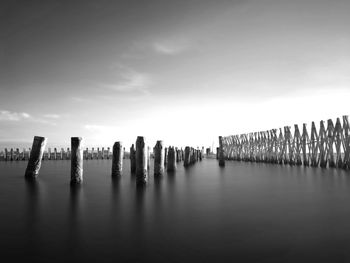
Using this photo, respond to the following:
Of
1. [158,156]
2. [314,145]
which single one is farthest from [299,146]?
[158,156]

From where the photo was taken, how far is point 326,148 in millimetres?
15758

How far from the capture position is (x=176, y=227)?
484 cm

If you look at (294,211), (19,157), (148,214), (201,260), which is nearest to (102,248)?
(201,260)

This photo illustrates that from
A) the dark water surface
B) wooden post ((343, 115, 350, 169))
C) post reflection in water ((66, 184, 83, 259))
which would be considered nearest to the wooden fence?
wooden post ((343, 115, 350, 169))

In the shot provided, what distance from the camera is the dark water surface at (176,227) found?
3.58 metres

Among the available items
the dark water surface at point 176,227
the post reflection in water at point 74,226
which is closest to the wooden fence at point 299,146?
A: the dark water surface at point 176,227

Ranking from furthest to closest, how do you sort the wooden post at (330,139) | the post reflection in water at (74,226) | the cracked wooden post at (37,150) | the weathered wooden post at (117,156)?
the wooden post at (330,139) → the weathered wooden post at (117,156) → the cracked wooden post at (37,150) → the post reflection in water at (74,226)

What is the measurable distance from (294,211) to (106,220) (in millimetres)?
3864

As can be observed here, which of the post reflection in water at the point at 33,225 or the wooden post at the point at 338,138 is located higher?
the wooden post at the point at 338,138

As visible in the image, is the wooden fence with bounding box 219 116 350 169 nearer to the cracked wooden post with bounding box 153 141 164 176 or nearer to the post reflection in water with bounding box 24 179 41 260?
the cracked wooden post with bounding box 153 141 164 176

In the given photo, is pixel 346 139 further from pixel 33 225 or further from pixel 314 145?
pixel 33 225

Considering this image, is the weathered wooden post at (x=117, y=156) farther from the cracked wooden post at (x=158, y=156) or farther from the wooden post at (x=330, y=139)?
the wooden post at (x=330, y=139)

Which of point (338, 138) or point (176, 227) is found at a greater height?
point (338, 138)

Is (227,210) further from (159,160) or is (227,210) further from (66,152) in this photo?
(66,152)
